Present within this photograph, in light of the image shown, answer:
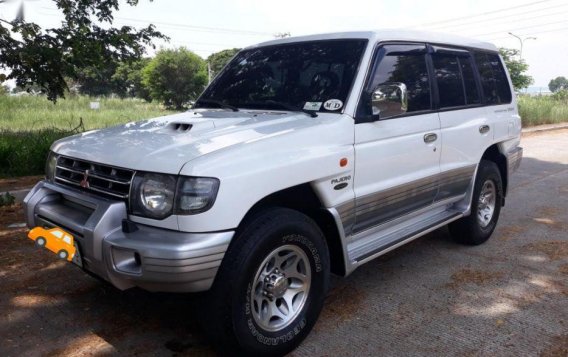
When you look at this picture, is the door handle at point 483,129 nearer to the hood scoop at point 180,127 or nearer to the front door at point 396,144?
the front door at point 396,144

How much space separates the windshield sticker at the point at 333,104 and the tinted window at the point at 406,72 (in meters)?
0.20

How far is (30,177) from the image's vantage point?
7113 millimetres

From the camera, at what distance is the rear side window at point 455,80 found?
4.14m

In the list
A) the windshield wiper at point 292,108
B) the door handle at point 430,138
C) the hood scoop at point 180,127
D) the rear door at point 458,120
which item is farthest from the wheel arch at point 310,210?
the rear door at point 458,120

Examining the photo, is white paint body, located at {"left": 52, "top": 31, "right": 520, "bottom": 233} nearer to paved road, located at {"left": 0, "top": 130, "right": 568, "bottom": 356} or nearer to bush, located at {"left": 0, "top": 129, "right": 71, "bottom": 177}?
paved road, located at {"left": 0, "top": 130, "right": 568, "bottom": 356}

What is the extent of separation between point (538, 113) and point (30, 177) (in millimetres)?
18592

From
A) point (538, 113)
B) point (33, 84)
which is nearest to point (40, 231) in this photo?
point (33, 84)

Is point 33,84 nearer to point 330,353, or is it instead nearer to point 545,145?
point 330,353

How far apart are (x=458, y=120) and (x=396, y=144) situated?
105 cm

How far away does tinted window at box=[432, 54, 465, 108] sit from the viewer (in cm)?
413

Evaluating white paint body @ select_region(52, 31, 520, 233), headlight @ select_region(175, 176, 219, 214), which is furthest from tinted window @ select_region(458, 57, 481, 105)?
headlight @ select_region(175, 176, 219, 214)

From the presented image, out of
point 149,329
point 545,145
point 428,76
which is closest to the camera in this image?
point 149,329

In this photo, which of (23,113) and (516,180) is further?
(23,113)

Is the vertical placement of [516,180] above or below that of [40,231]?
below
